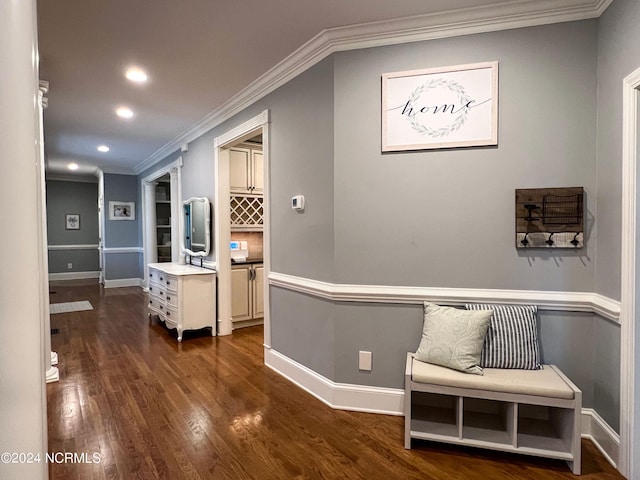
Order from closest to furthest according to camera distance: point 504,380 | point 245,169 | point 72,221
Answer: point 504,380
point 245,169
point 72,221

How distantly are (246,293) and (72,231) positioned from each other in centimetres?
708

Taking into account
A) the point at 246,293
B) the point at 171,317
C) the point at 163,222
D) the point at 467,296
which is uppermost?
the point at 163,222

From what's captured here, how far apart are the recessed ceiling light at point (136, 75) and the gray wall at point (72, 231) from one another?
7.38 meters

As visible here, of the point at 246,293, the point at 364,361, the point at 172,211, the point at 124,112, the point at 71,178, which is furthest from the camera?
the point at 71,178

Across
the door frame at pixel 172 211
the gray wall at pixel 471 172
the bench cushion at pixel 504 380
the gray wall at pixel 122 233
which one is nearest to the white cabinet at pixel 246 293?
the door frame at pixel 172 211

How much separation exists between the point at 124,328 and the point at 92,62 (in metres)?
3.15

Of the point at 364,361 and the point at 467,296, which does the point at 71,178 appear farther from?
the point at 467,296

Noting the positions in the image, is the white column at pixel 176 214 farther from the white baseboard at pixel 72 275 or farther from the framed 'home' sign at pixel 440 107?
the white baseboard at pixel 72 275

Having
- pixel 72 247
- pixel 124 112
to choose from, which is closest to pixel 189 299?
pixel 124 112

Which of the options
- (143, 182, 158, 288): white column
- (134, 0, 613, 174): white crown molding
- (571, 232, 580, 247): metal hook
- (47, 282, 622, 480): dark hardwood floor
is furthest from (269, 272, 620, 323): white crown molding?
(143, 182, 158, 288): white column

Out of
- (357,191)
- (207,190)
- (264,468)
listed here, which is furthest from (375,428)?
(207,190)

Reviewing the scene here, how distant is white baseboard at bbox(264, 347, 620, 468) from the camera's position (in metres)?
1.92

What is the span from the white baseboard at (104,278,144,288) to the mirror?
3670 millimetres

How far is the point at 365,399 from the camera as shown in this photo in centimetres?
242
